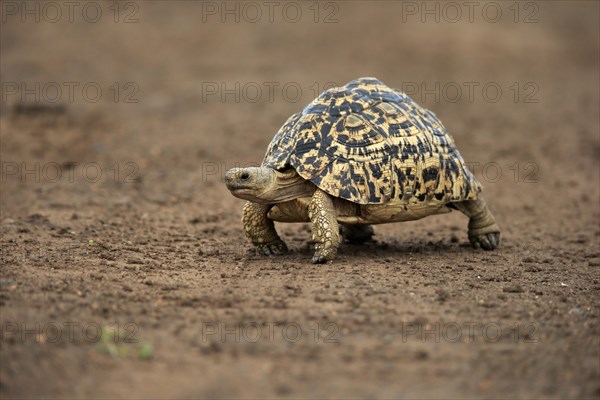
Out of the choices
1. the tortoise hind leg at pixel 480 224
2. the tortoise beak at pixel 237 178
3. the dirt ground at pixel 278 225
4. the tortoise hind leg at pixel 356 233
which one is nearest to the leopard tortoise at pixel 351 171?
the tortoise beak at pixel 237 178

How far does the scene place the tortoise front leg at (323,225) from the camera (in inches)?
Answer: 329

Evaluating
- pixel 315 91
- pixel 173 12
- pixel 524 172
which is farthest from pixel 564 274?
pixel 173 12

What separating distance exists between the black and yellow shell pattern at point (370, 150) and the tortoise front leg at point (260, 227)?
22.9 inches

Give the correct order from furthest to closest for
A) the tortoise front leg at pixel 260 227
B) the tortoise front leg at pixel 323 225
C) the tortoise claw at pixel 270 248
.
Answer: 1. the tortoise claw at pixel 270 248
2. the tortoise front leg at pixel 260 227
3. the tortoise front leg at pixel 323 225

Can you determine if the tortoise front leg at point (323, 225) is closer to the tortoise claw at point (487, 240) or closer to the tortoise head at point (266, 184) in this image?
the tortoise head at point (266, 184)

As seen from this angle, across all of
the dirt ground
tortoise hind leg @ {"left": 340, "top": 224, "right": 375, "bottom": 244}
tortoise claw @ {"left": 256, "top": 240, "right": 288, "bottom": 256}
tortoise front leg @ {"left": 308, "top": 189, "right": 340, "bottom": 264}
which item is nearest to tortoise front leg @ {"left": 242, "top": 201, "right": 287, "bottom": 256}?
tortoise claw @ {"left": 256, "top": 240, "right": 288, "bottom": 256}

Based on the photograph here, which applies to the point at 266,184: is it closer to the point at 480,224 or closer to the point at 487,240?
the point at 480,224

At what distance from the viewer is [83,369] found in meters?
5.47

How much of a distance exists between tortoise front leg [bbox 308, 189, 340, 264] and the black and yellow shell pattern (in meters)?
0.17

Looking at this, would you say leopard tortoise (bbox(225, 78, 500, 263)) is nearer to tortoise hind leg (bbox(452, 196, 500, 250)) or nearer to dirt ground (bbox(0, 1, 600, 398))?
tortoise hind leg (bbox(452, 196, 500, 250))

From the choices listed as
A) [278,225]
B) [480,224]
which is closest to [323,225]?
[480,224]

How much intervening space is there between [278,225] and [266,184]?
3.21 m

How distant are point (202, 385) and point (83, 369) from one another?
0.81 m

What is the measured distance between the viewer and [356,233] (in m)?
9.98
